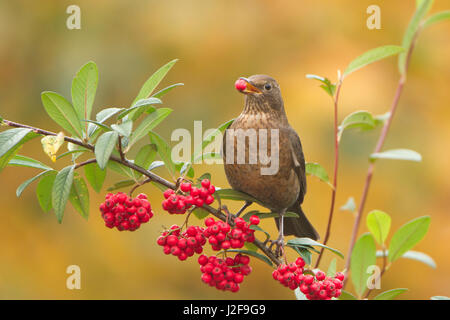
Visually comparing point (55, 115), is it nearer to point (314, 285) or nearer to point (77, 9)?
point (314, 285)

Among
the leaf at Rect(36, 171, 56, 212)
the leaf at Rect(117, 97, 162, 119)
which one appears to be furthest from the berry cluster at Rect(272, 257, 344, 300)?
the leaf at Rect(36, 171, 56, 212)

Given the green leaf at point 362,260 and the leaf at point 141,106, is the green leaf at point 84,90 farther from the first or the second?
the green leaf at point 362,260

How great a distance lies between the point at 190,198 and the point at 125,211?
24cm

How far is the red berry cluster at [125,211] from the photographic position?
1.62 m

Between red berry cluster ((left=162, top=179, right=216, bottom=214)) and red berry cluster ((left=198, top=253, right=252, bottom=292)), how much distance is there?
20 cm

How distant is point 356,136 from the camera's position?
12.4 feet

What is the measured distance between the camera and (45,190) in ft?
5.29

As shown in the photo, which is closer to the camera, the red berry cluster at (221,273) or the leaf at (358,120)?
the red berry cluster at (221,273)

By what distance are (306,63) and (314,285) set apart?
2792 millimetres

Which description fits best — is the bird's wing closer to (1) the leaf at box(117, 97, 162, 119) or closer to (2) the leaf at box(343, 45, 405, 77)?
(2) the leaf at box(343, 45, 405, 77)

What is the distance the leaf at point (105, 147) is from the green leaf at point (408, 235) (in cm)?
99

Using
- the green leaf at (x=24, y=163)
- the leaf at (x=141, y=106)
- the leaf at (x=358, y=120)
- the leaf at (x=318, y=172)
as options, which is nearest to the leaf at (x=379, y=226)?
the leaf at (x=318, y=172)

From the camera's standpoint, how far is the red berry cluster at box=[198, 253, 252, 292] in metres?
1.61

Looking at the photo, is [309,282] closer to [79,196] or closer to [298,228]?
[79,196]
